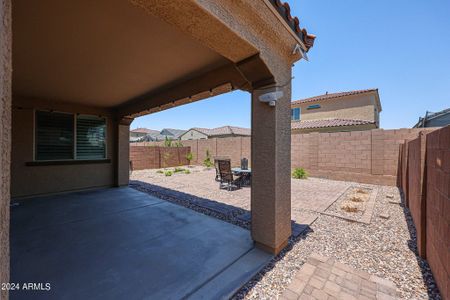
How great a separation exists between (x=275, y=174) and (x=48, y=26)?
A: 3.64 metres

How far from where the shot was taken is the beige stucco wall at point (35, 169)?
557 cm

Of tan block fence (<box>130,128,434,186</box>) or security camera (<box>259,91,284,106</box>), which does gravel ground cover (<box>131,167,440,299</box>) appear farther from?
tan block fence (<box>130,128,434,186</box>)

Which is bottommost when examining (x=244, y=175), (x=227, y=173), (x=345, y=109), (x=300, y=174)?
(x=300, y=174)

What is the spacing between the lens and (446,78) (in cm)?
814

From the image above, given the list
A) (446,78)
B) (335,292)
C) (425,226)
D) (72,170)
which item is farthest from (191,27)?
(446,78)

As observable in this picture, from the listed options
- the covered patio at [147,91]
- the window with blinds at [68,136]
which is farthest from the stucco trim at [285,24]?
the window with blinds at [68,136]

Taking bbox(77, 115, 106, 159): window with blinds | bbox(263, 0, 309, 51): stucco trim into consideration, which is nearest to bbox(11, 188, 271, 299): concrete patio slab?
bbox(77, 115, 106, 159): window with blinds

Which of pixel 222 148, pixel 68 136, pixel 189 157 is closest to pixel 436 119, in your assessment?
pixel 222 148

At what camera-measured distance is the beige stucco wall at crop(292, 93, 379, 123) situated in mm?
14602


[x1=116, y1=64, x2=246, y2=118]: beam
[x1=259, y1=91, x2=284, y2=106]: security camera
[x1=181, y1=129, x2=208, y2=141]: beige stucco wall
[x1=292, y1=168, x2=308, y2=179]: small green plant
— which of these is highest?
[x1=181, y1=129, x2=208, y2=141]: beige stucco wall

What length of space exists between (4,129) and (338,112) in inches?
734

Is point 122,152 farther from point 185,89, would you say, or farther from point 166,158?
point 166,158

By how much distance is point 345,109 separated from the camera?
51.1 ft

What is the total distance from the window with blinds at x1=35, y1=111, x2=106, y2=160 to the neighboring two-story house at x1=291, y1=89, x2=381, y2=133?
531 inches
